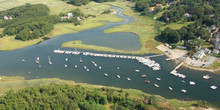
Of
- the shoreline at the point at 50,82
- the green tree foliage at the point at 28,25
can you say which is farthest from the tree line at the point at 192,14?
the green tree foliage at the point at 28,25

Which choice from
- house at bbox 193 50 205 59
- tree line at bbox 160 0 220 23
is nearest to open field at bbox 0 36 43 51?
house at bbox 193 50 205 59

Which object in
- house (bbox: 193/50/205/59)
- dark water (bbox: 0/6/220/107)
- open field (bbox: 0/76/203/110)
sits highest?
house (bbox: 193/50/205/59)

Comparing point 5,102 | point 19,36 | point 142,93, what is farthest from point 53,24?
point 142,93

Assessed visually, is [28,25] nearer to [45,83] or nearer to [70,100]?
[45,83]

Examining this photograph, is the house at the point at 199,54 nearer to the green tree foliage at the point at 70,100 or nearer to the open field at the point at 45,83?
the open field at the point at 45,83

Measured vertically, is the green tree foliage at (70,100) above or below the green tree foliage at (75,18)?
below

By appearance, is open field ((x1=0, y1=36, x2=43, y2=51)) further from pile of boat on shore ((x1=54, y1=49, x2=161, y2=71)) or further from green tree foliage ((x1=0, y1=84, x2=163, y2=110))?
green tree foliage ((x1=0, y1=84, x2=163, y2=110))

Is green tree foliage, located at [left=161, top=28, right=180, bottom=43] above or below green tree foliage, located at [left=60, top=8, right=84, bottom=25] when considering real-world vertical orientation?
below
